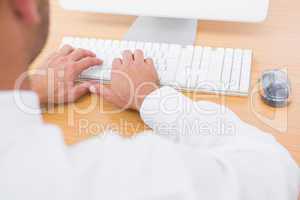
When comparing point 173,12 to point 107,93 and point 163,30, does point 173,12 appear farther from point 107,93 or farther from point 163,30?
point 107,93

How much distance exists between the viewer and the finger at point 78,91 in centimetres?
95

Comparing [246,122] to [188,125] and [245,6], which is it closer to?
[188,125]

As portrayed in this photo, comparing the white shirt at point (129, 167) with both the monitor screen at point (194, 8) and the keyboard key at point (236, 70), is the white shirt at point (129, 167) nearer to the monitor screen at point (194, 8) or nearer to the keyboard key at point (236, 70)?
the keyboard key at point (236, 70)

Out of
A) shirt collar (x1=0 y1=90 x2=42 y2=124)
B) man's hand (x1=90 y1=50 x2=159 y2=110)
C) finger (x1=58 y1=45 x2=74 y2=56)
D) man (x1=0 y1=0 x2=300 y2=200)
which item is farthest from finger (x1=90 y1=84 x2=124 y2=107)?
shirt collar (x1=0 y1=90 x2=42 y2=124)

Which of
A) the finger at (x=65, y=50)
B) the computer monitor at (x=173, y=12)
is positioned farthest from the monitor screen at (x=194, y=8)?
the finger at (x=65, y=50)

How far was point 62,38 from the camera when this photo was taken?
1117mm

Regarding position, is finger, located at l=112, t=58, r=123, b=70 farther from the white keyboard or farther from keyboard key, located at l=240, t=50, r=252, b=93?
keyboard key, located at l=240, t=50, r=252, b=93

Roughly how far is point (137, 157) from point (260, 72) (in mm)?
479

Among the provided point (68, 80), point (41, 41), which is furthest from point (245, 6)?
point (41, 41)

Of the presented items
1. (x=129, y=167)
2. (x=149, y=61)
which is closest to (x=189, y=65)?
(x=149, y=61)

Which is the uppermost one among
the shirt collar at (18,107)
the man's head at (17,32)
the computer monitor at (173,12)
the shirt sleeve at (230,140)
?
the computer monitor at (173,12)

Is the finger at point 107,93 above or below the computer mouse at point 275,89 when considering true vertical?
below

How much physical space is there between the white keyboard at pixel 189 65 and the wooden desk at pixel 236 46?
26 millimetres

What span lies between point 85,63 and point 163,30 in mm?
228
